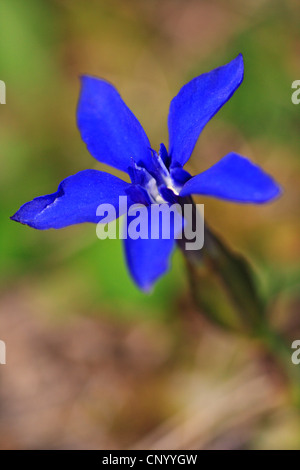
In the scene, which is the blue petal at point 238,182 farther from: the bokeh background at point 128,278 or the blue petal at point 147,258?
the bokeh background at point 128,278

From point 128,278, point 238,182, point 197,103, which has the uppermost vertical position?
point 128,278

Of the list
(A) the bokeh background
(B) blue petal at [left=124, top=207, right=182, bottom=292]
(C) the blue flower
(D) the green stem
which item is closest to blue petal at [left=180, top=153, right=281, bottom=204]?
(C) the blue flower

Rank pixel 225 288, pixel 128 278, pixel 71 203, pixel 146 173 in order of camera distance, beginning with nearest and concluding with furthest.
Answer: pixel 71 203 < pixel 146 173 < pixel 225 288 < pixel 128 278

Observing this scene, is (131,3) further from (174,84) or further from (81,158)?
(81,158)

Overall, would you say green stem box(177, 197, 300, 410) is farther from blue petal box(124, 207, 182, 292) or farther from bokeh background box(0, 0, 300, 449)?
bokeh background box(0, 0, 300, 449)

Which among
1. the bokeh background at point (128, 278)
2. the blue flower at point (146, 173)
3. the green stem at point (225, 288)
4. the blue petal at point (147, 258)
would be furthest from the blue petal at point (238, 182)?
the bokeh background at point (128, 278)

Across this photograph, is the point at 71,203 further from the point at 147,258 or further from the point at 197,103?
the point at 197,103

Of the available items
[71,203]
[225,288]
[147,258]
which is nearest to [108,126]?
[71,203]
